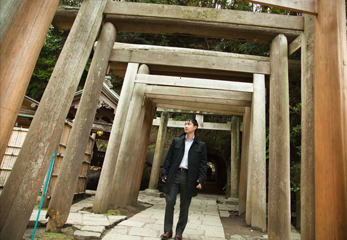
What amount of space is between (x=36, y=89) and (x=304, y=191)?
15.9 meters

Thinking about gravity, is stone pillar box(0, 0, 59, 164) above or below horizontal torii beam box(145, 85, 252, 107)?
below

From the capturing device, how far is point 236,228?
4.86 m

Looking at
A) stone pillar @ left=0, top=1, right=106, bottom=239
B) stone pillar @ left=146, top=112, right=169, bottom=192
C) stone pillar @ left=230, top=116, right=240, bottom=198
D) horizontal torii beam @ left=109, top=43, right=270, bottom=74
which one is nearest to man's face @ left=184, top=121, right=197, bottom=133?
stone pillar @ left=0, top=1, right=106, bottom=239

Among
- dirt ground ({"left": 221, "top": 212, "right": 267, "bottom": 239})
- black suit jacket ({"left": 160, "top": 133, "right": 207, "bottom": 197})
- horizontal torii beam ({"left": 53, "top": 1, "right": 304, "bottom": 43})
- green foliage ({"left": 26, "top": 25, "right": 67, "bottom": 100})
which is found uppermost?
green foliage ({"left": 26, "top": 25, "right": 67, "bottom": 100})

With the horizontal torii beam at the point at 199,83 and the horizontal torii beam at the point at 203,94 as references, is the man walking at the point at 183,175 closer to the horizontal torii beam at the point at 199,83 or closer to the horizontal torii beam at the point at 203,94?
the horizontal torii beam at the point at 199,83

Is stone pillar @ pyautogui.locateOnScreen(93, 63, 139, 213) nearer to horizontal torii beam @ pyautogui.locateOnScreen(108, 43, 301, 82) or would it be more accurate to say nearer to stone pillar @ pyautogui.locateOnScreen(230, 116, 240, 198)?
horizontal torii beam @ pyautogui.locateOnScreen(108, 43, 301, 82)

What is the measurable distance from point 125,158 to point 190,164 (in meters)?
2.40

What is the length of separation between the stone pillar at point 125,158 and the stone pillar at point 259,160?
2.73 metres

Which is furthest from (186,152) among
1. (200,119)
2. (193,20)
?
(200,119)

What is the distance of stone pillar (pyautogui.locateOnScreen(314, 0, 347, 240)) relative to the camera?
1.93 m

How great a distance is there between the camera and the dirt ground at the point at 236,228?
14.1ft

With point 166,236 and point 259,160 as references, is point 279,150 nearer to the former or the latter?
point 259,160

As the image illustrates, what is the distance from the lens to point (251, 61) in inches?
203

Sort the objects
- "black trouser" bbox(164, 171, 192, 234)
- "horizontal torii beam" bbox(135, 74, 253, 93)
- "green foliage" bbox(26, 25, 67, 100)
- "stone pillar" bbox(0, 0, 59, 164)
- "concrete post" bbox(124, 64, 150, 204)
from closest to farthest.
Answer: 1. "stone pillar" bbox(0, 0, 59, 164)
2. "black trouser" bbox(164, 171, 192, 234)
3. "horizontal torii beam" bbox(135, 74, 253, 93)
4. "concrete post" bbox(124, 64, 150, 204)
5. "green foliage" bbox(26, 25, 67, 100)
